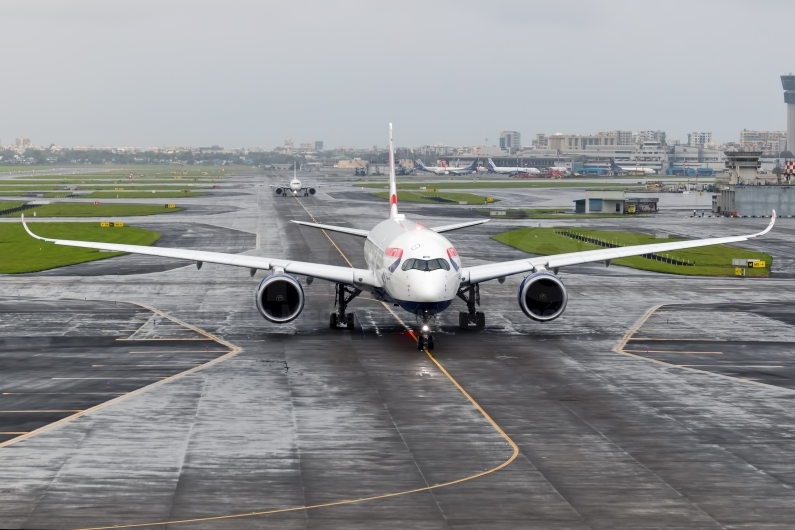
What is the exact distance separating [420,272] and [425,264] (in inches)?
19.2

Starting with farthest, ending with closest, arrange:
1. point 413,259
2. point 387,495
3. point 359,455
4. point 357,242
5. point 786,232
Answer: point 786,232, point 357,242, point 413,259, point 359,455, point 387,495

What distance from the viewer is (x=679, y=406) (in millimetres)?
36656

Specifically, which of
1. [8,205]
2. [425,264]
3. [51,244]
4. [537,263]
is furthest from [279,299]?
[8,205]

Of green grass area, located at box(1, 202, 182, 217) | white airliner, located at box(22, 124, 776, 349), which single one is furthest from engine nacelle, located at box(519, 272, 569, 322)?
green grass area, located at box(1, 202, 182, 217)

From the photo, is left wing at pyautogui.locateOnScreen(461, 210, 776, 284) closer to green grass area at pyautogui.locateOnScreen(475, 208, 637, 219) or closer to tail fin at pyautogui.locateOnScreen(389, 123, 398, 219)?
tail fin at pyautogui.locateOnScreen(389, 123, 398, 219)

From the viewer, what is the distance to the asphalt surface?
82.4ft

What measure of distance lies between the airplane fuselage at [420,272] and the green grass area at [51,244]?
40.7 metres

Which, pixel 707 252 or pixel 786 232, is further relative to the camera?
pixel 786 232

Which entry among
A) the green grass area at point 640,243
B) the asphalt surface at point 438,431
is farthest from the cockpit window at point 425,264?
the green grass area at point 640,243

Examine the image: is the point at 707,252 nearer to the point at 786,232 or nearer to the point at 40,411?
the point at 786,232

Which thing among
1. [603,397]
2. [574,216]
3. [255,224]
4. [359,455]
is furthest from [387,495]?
[574,216]

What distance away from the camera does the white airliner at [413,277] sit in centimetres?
4584

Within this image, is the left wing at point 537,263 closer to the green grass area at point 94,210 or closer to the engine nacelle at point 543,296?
the engine nacelle at point 543,296

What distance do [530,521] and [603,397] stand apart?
14680 millimetres
